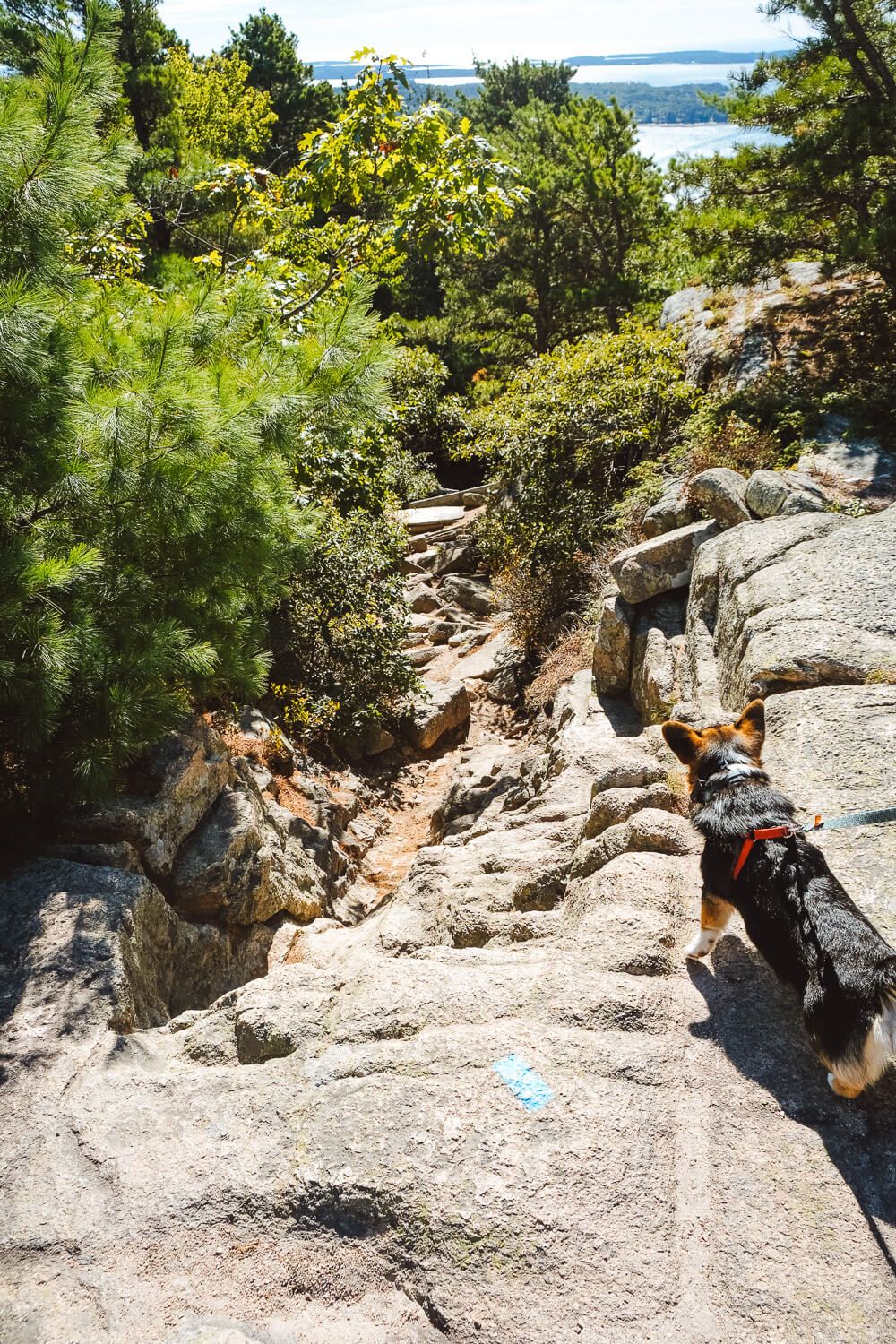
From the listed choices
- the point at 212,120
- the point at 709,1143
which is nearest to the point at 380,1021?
the point at 709,1143

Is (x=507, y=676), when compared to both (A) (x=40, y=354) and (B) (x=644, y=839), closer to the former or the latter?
(B) (x=644, y=839)

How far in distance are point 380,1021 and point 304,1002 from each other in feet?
1.70

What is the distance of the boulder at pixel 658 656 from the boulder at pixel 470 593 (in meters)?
5.73

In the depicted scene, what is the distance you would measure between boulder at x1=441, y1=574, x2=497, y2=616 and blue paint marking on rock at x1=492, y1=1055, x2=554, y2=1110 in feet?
36.2

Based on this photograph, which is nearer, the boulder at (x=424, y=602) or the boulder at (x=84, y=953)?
the boulder at (x=84, y=953)

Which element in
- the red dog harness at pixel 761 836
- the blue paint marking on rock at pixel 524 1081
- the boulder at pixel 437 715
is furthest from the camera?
the boulder at pixel 437 715

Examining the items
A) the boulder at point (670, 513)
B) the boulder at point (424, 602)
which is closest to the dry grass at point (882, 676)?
the boulder at point (670, 513)

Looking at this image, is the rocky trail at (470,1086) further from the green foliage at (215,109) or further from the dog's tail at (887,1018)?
the green foliage at (215,109)

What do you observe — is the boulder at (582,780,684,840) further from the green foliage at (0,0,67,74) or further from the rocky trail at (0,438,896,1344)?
the green foliage at (0,0,67,74)

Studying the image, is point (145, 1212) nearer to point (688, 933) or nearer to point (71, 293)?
point (688, 933)

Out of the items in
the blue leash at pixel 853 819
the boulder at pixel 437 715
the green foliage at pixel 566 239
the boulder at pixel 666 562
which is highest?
the green foliage at pixel 566 239

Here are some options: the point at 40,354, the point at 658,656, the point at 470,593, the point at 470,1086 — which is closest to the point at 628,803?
the point at 470,1086

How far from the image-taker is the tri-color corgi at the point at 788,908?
2.71 m

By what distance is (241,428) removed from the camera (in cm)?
456
